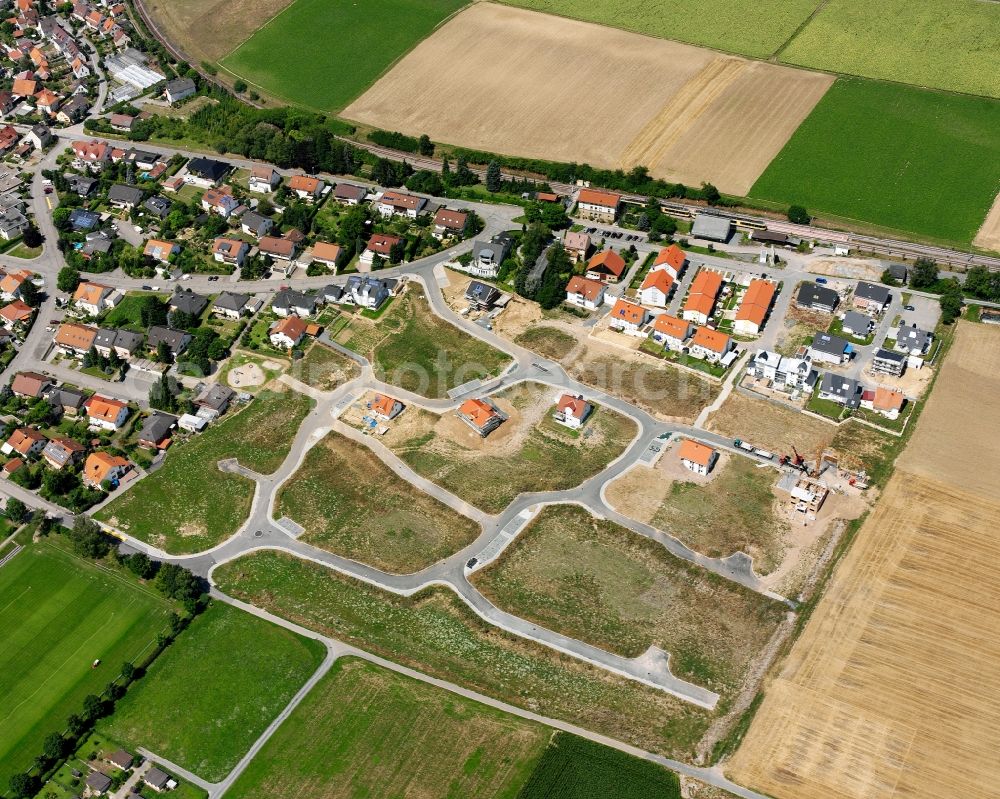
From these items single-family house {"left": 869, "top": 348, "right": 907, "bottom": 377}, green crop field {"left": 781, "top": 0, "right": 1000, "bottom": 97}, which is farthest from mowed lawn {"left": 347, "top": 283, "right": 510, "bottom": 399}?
green crop field {"left": 781, "top": 0, "right": 1000, "bottom": 97}

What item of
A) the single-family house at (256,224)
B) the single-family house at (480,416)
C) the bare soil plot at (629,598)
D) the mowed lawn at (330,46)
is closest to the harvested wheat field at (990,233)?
the bare soil plot at (629,598)

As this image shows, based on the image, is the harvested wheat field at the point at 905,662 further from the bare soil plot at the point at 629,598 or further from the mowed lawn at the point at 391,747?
the mowed lawn at the point at 391,747

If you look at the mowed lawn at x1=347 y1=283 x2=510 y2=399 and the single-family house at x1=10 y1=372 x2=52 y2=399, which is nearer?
the single-family house at x1=10 y1=372 x2=52 y2=399

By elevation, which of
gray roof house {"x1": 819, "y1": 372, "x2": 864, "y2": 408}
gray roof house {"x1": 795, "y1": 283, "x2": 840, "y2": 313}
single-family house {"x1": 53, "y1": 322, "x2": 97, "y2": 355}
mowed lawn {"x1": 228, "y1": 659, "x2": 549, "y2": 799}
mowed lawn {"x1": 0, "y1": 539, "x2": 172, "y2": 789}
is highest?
gray roof house {"x1": 795, "y1": 283, "x2": 840, "y2": 313}

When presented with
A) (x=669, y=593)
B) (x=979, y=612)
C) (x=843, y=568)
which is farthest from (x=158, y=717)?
(x=979, y=612)

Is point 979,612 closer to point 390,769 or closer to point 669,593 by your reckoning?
point 669,593

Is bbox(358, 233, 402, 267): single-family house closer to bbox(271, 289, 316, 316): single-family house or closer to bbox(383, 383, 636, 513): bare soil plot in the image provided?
bbox(271, 289, 316, 316): single-family house

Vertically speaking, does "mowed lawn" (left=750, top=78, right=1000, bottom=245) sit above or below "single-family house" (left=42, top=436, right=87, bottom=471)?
above

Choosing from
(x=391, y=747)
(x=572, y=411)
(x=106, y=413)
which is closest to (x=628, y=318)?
(x=572, y=411)
